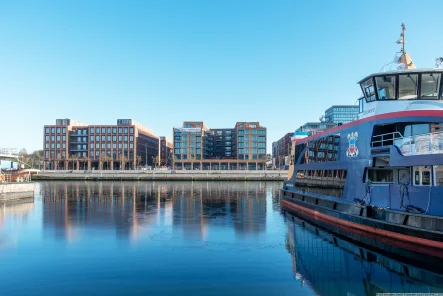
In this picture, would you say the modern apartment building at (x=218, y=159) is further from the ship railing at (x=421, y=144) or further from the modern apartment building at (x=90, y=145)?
the ship railing at (x=421, y=144)

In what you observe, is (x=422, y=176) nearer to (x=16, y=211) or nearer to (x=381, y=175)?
(x=381, y=175)

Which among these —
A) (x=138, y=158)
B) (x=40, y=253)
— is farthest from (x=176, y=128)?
(x=40, y=253)

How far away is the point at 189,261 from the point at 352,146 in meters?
14.1

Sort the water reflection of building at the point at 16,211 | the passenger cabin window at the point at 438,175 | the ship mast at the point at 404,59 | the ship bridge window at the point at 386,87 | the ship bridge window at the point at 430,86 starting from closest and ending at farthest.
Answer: the passenger cabin window at the point at 438,175 < the ship bridge window at the point at 430,86 < the ship bridge window at the point at 386,87 < the ship mast at the point at 404,59 < the water reflection of building at the point at 16,211

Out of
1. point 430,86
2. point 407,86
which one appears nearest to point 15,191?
point 407,86

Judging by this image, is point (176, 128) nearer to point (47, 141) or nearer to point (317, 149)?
point (47, 141)

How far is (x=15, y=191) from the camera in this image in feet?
149

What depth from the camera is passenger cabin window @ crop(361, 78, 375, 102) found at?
80.6 feet

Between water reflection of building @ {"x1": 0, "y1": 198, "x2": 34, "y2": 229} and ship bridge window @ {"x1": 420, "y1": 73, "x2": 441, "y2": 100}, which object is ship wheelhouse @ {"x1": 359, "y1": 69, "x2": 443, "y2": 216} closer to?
ship bridge window @ {"x1": 420, "y1": 73, "x2": 441, "y2": 100}

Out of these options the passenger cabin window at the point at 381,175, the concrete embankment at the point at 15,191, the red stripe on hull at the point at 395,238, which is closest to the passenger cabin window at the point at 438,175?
the red stripe on hull at the point at 395,238

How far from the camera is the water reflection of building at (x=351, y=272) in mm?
15383

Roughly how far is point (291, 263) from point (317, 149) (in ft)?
53.9

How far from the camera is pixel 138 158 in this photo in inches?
6112

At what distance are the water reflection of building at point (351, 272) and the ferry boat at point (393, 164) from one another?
1.52 meters
